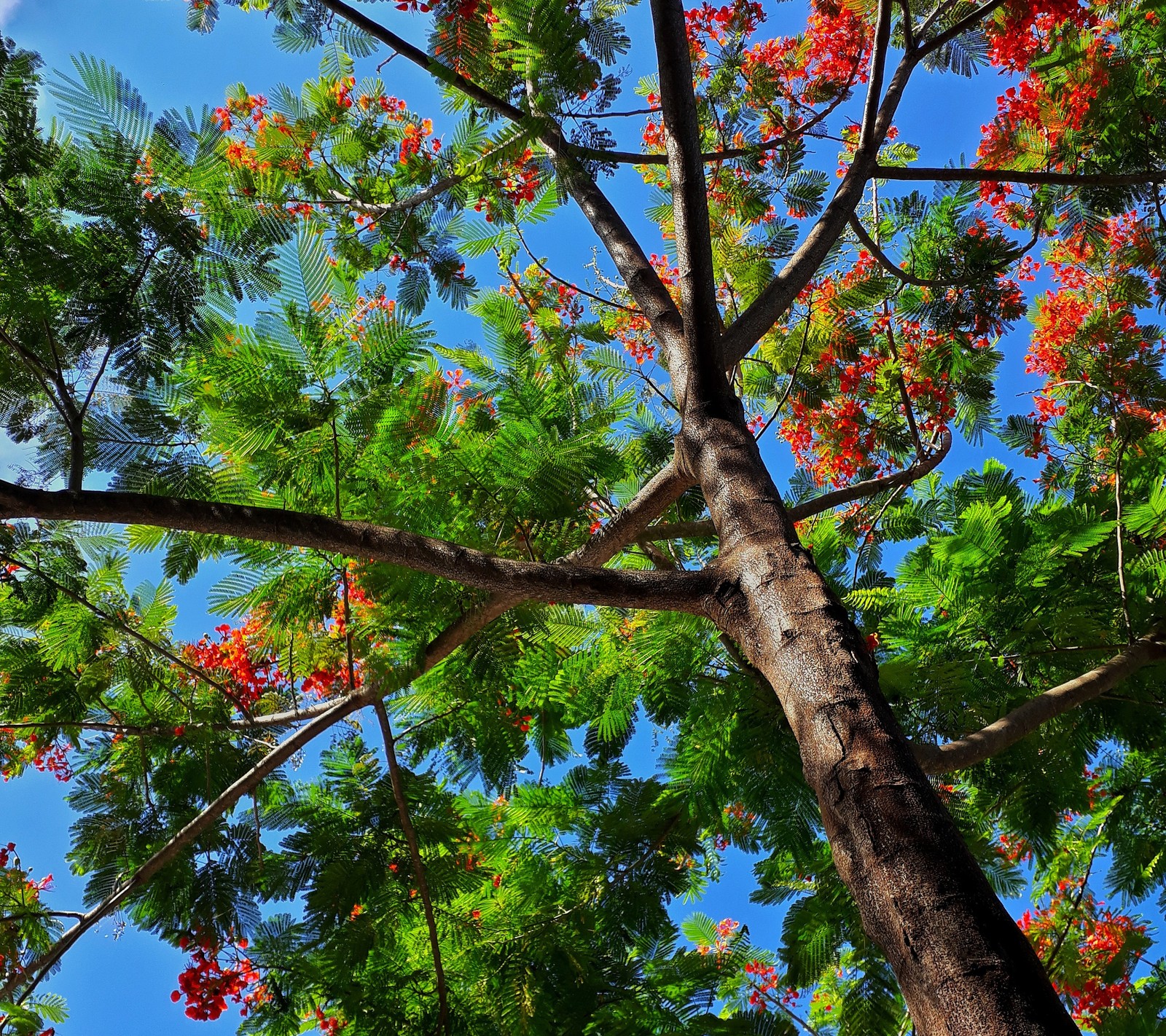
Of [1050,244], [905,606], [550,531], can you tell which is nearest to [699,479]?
[550,531]

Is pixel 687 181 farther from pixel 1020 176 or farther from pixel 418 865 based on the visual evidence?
pixel 418 865

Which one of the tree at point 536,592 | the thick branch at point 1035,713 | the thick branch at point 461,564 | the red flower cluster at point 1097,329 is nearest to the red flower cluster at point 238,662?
the tree at point 536,592

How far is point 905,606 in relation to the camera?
344 centimetres

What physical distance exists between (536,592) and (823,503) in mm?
2032

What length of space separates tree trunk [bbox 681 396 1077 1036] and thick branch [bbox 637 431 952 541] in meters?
1.30

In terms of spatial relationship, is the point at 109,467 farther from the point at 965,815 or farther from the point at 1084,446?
the point at 1084,446

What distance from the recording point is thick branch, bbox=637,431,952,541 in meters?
3.53

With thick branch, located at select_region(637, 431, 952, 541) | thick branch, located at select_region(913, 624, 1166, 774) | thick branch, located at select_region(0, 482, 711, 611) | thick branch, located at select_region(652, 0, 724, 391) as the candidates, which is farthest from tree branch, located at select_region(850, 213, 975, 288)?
thick branch, located at select_region(0, 482, 711, 611)

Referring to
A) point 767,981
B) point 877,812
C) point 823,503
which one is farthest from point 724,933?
point 877,812

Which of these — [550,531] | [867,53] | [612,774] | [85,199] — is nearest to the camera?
[85,199]

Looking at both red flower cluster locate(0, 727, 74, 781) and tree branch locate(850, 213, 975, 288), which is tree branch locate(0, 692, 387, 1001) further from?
tree branch locate(850, 213, 975, 288)

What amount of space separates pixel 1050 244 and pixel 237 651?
683 cm

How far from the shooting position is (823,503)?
3693mm

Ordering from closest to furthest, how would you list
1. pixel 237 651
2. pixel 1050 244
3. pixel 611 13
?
pixel 237 651 < pixel 611 13 < pixel 1050 244
